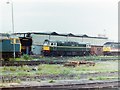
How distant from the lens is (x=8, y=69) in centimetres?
1157

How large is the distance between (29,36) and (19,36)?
1.07 metres

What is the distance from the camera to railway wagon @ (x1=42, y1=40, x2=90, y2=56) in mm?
19736

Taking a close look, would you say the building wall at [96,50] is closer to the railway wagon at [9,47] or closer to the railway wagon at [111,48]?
the railway wagon at [111,48]

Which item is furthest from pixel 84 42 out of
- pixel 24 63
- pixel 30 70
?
pixel 30 70

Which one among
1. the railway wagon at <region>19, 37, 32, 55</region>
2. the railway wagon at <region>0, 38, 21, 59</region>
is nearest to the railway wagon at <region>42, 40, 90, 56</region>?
the railway wagon at <region>19, 37, 32, 55</region>

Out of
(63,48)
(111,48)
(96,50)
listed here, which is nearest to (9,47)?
(63,48)

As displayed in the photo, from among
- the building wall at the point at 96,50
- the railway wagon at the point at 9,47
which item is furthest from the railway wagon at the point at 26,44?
the building wall at the point at 96,50

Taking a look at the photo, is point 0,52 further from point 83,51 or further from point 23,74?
point 83,51

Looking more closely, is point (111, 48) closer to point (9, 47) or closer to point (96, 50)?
point (96, 50)

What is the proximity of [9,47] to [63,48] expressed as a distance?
5.06 meters

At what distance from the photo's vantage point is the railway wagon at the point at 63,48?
19.7m

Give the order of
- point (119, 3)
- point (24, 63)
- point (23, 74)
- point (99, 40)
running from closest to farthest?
point (119, 3) → point (23, 74) → point (24, 63) → point (99, 40)

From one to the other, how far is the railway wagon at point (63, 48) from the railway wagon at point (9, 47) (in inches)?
106

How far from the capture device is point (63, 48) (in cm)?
1998
